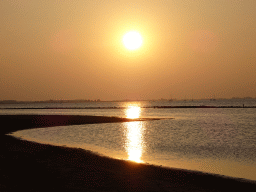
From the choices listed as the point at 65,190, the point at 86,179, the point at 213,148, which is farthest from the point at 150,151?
the point at 65,190

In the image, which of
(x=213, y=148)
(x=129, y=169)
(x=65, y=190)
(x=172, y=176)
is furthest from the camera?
(x=213, y=148)

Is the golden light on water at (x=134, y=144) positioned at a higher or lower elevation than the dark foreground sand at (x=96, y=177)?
higher

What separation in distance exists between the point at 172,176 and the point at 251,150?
44.7 feet

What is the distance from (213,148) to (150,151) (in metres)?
5.94

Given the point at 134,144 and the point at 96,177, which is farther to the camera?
the point at 134,144

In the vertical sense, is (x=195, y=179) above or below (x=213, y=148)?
below

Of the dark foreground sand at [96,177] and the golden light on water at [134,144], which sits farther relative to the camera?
the golden light on water at [134,144]

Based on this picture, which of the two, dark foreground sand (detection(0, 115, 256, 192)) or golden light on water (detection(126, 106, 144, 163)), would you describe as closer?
dark foreground sand (detection(0, 115, 256, 192))

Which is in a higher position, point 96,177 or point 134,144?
point 134,144

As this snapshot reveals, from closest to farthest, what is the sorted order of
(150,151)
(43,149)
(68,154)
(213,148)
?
(68,154) < (43,149) < (150,151) < (213,148)

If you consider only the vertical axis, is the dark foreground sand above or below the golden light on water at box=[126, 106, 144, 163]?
below

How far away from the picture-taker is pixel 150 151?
2584 cm

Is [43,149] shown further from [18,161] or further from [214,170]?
[214,170]

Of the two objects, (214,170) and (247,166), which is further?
(247,166)
